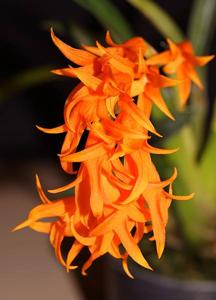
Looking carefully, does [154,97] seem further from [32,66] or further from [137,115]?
[32,66]

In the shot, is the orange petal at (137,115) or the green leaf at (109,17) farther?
the green leaf at (109,17)

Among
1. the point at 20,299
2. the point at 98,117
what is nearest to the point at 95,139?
the point at 98,117

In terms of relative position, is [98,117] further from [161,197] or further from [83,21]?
[83,21]

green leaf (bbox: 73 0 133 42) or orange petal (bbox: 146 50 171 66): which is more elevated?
green leaf (bbox: 73 0 133 42)

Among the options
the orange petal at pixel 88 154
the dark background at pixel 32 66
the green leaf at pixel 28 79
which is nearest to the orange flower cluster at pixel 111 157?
the orange petal at pixel 88 154

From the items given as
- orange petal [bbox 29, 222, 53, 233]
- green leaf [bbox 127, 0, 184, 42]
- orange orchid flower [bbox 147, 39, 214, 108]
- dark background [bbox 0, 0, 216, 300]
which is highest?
dark background [bbox 0, 0, 216, 300]

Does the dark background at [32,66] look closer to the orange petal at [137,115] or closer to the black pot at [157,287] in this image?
the black pot at [157,287]

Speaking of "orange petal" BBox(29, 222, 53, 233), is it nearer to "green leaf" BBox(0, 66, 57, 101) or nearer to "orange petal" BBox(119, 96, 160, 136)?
"orange petal" BBox(119, 96, 160, 136)

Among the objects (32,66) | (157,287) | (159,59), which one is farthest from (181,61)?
(32,66)

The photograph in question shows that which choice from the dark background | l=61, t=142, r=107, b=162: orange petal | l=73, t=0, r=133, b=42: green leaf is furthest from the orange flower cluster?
the dark background
